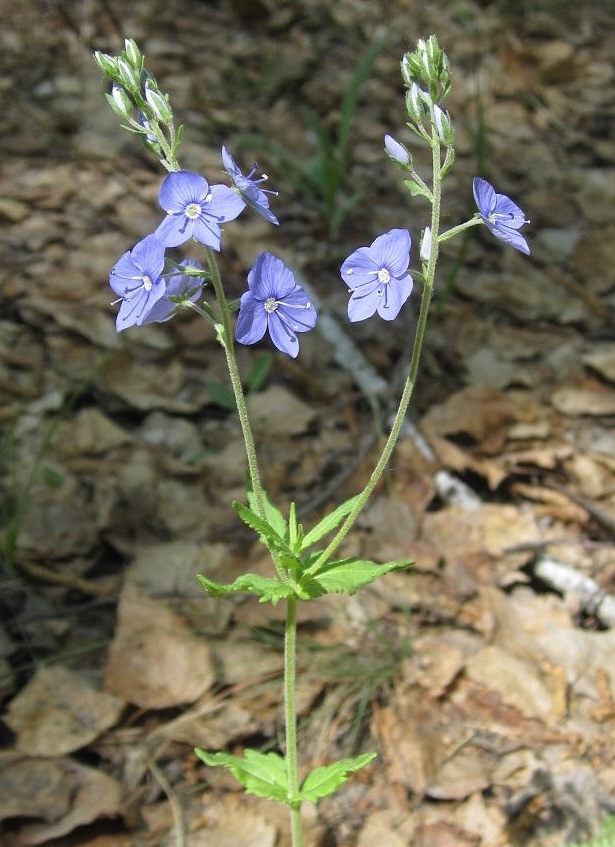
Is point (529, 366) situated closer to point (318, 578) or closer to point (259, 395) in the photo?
point (259, 395)

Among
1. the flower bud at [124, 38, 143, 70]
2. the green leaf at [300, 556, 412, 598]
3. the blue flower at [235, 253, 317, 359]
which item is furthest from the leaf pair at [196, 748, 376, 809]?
the flower bud at [124, 38, 143, 70]

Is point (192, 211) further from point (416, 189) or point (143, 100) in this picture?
point (416, 189)

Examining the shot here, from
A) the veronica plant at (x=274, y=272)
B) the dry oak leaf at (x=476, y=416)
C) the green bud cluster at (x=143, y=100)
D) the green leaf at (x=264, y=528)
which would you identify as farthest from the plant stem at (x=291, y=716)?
the dry oak leaf at (x=476, y=416)

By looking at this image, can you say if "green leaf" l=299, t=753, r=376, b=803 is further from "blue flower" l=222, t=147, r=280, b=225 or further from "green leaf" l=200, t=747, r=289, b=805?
"blue flower" l=222, t=147, r=280, b=225

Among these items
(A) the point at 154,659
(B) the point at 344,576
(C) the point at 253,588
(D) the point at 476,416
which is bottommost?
(D) the point at 476,416

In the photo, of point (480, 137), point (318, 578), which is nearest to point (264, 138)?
point (480, 137)

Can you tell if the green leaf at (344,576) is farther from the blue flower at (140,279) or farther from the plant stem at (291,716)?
the blue flower at (140,279)

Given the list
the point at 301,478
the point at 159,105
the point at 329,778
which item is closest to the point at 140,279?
the point at 159,105
